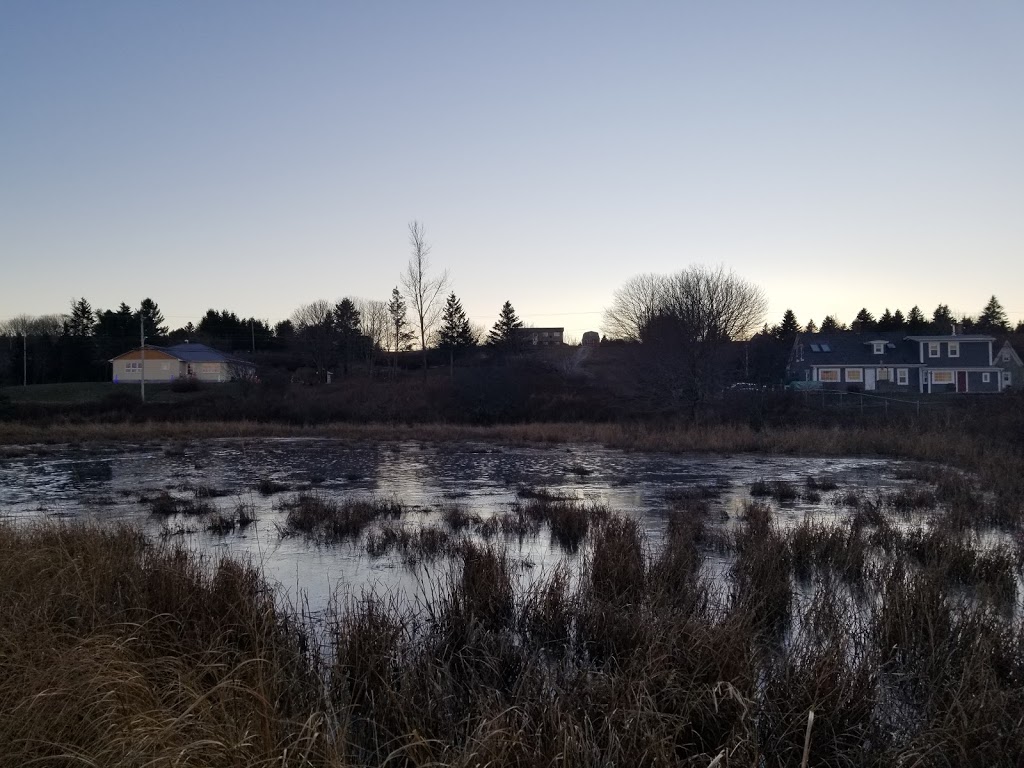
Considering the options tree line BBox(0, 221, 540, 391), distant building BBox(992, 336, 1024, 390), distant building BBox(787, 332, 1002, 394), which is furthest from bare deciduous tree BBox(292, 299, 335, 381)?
distant building BBox(992, 336, 1024, 390)

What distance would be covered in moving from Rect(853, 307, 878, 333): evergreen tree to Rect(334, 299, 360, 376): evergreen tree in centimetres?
6091

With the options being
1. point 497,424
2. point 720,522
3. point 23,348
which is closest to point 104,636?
point 720,522

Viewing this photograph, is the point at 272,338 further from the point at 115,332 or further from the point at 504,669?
the point at 504,669

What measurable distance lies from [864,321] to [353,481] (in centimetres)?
8905

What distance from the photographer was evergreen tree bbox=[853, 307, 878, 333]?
90.7 m

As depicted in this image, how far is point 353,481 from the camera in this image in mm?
20484

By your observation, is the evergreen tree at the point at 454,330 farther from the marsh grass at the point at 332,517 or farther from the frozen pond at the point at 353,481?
the marsh grass at the point at 332,517

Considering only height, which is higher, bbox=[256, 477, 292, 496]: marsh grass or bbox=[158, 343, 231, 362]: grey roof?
bbox=[158, 343, 231, 362]: grey roof

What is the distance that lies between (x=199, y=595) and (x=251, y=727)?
282cm

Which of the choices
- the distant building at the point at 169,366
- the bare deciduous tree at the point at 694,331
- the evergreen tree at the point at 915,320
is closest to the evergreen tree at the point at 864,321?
the evergreen tree at the point at 915,320

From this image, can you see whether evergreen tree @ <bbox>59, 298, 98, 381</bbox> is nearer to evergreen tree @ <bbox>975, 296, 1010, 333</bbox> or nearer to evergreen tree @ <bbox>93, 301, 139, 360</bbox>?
evergreen tree @ <bbox>93, 301, 139, 360</bbox>

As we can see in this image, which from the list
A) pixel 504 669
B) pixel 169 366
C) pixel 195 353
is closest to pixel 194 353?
pixel 195 353

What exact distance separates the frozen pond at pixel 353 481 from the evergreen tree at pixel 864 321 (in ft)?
235

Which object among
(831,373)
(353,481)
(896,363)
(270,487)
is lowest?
(353,481)
